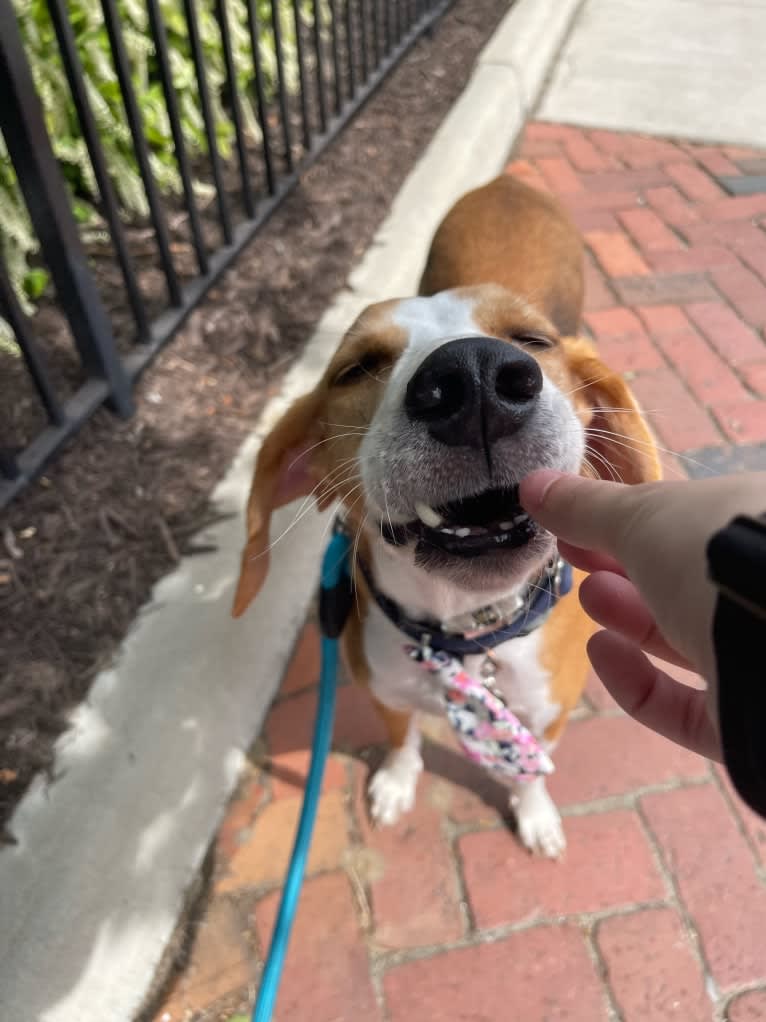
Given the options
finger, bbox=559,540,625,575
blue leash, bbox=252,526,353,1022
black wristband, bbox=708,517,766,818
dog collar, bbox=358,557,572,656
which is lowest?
blue leash, bbox=252,526,353,1022

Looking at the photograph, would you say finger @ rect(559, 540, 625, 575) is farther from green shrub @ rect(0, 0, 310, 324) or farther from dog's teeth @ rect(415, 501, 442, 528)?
green shrub @ rect(0, 0, 310, 324)

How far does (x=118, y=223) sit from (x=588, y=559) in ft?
8.05

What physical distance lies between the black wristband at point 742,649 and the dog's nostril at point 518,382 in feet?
2.05

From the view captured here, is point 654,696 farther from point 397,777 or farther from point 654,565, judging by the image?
point 397,777

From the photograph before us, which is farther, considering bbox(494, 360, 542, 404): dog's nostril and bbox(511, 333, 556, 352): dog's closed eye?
bbox(511, 333, 556, 352): dog's closed eye

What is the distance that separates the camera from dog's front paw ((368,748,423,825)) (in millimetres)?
2217

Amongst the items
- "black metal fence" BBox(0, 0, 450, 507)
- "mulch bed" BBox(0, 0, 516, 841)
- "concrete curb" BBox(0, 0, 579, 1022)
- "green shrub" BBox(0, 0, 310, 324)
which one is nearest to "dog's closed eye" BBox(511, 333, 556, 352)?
"concrete curb" BBox(0, 0, 579, 1022)

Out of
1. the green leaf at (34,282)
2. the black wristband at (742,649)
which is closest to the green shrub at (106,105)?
the green leaf at (34,282)

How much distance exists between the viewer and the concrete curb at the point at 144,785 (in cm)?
181

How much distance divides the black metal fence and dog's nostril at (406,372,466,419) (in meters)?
1.73

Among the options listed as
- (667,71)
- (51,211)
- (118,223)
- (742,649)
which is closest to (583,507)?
(742,649)

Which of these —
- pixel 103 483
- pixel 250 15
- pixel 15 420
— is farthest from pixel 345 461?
pixel 250 15

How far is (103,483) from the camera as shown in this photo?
2.81 meters

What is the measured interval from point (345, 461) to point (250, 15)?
3.03 metres
